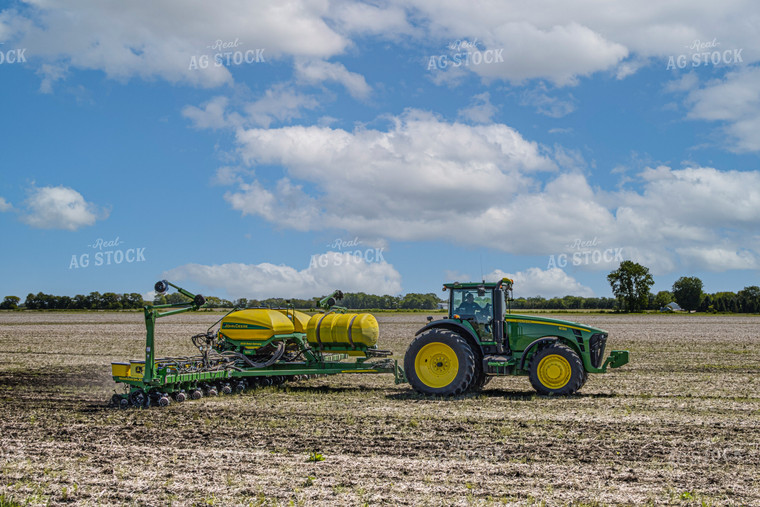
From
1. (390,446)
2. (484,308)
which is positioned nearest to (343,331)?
(484,308)

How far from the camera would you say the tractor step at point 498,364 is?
44.1 feet

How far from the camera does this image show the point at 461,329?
13.8 m

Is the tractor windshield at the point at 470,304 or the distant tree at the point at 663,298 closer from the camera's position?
the tractor windshield at the point at 470,304

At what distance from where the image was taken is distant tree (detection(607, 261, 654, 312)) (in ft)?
362

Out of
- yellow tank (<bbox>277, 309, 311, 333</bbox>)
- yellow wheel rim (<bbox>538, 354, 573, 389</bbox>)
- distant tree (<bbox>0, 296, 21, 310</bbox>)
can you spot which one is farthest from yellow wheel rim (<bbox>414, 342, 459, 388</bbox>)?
distant tree (<bbox>0, 296, 21, 310</bbox>)

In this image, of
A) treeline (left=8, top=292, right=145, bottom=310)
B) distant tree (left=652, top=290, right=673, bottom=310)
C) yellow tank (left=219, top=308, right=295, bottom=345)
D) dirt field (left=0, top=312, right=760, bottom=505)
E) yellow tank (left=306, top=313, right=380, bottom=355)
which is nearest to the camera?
dirt field (left=0, top=312, right=760, bottom=505)

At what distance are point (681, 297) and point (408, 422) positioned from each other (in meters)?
149

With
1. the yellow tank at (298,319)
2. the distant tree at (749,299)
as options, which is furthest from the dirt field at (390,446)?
the distant tree at (749,299)

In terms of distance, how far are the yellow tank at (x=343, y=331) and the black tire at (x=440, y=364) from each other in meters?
1.54

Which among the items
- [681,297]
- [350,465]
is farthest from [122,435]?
[681,297]

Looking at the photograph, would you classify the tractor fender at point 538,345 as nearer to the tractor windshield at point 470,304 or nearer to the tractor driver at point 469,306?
the tractor windshield at point 470,304

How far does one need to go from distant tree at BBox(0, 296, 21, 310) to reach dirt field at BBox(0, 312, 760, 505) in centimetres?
11001

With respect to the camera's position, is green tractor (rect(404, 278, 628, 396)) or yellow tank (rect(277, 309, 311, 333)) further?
yellow tank (rect(277, 309, 311, 333))

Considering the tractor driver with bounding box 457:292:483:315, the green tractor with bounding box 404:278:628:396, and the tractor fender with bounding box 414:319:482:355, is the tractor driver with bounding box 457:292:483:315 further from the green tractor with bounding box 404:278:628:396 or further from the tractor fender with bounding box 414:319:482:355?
the tractor fender with bounding box 414:319:482:355
